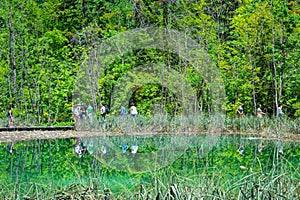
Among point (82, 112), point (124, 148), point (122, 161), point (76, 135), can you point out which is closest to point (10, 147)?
point (124, 148)

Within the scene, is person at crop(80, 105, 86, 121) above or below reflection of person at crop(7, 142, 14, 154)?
above

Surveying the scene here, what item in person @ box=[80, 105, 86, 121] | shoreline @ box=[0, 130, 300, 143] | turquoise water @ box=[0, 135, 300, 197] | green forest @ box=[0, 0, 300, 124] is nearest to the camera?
turquoise water @ box=[0, 135, 300, 197]

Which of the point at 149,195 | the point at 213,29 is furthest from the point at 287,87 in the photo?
the point at 149,195

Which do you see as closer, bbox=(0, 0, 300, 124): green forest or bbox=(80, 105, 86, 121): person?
bbox=(0, 0, 300, 124): green forest

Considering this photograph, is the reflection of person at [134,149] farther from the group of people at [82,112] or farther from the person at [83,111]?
the person at [83,111]

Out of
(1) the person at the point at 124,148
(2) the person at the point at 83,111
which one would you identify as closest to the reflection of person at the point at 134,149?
(1) the person at the point at 124,148

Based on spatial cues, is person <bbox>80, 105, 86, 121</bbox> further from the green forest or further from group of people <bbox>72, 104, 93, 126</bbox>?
the green forest

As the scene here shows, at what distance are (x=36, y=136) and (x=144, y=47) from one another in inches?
312

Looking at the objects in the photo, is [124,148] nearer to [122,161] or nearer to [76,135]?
[122,161]

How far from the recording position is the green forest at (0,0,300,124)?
62.7ft

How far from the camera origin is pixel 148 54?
69.9 feet

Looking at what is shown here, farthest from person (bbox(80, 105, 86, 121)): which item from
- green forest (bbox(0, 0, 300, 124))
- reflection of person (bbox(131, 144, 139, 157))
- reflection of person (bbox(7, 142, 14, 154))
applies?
reflection of person (bbox(131, 144, 139, 157))

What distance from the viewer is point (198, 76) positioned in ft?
65.9

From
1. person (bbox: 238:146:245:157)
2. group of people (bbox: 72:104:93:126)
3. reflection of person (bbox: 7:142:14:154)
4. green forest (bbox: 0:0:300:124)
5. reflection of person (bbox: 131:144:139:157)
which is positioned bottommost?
person (bbox: 238:146:245:157)
